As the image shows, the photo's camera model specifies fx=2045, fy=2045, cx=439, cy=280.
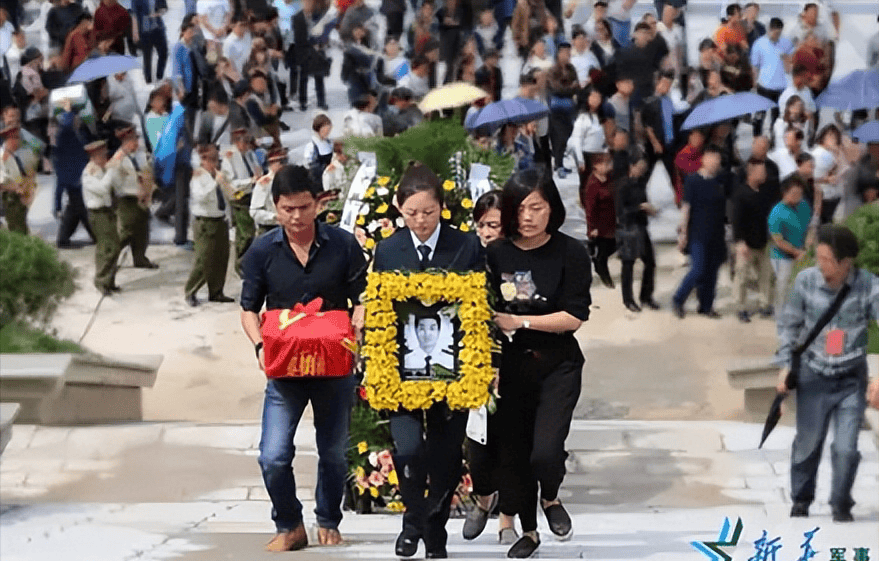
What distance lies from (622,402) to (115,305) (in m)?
5.40

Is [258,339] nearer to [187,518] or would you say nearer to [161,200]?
[187,518]

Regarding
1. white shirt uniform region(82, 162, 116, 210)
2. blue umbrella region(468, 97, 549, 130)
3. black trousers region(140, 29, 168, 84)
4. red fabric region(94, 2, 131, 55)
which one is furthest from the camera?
black trousers region(140, 29, 168, 84)

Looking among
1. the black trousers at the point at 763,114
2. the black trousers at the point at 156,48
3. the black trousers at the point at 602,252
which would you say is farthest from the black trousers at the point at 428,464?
the black trousers at the point at 156,48

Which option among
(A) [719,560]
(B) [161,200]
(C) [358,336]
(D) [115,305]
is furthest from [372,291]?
(B) [161,200]

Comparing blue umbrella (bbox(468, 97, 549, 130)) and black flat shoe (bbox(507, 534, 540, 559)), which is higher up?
blue umbrella (bbox(468, 97, 549, 130))

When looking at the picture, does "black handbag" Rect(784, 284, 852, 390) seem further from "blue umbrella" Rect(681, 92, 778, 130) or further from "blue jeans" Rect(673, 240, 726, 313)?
"blue umbrella" Rect(681, 92, 778, 130)

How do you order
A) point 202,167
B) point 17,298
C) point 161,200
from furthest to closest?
point 161,200 < point 202,167 < point 17,298

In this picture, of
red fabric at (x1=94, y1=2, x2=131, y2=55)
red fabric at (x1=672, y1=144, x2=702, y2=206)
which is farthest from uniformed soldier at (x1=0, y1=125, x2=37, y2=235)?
red fabric at (x1=672, y1=144, x2=702, y2=206)

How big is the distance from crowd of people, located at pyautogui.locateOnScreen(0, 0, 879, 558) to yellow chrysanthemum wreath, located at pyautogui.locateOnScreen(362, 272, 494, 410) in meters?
0.12

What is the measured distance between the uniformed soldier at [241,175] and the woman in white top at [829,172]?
505 cm

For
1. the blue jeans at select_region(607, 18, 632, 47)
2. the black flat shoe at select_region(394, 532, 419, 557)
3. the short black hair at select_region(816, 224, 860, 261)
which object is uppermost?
the blue jeans at select_region(607, 18, 632, 47)

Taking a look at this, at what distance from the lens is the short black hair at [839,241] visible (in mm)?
10109

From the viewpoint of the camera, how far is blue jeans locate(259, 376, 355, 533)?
30.1 ft

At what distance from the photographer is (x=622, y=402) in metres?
16.1
